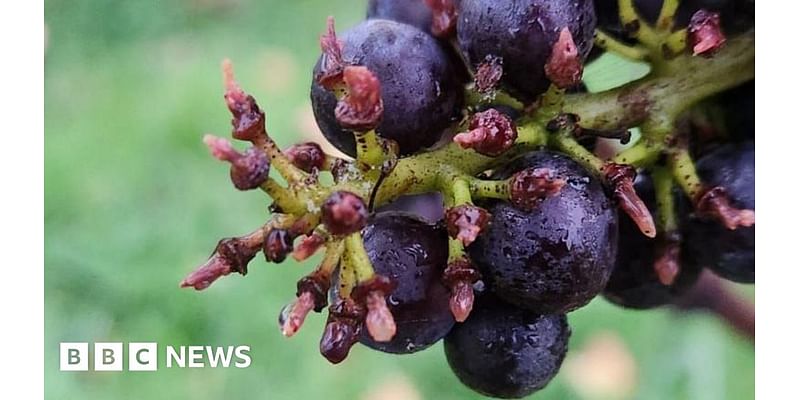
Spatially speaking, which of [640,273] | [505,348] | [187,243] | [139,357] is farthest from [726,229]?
[187,243]

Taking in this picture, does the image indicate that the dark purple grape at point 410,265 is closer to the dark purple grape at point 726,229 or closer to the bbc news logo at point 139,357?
the dark purple grape at point 726,229

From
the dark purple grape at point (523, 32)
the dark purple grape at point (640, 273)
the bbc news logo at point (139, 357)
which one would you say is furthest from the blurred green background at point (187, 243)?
the dark purple grape at point (523, 32)

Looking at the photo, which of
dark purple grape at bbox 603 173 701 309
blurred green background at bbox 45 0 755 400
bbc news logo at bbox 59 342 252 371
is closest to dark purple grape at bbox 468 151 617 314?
dark purple grape at bbox 603 173 701 309

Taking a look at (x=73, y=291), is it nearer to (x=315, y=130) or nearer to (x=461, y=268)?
(x=315, y=130)

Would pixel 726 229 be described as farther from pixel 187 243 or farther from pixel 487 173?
pixel 187 243

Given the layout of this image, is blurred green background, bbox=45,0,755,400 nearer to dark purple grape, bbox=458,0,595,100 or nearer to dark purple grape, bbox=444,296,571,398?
dark purple grape, bbox=444,296,571,398
